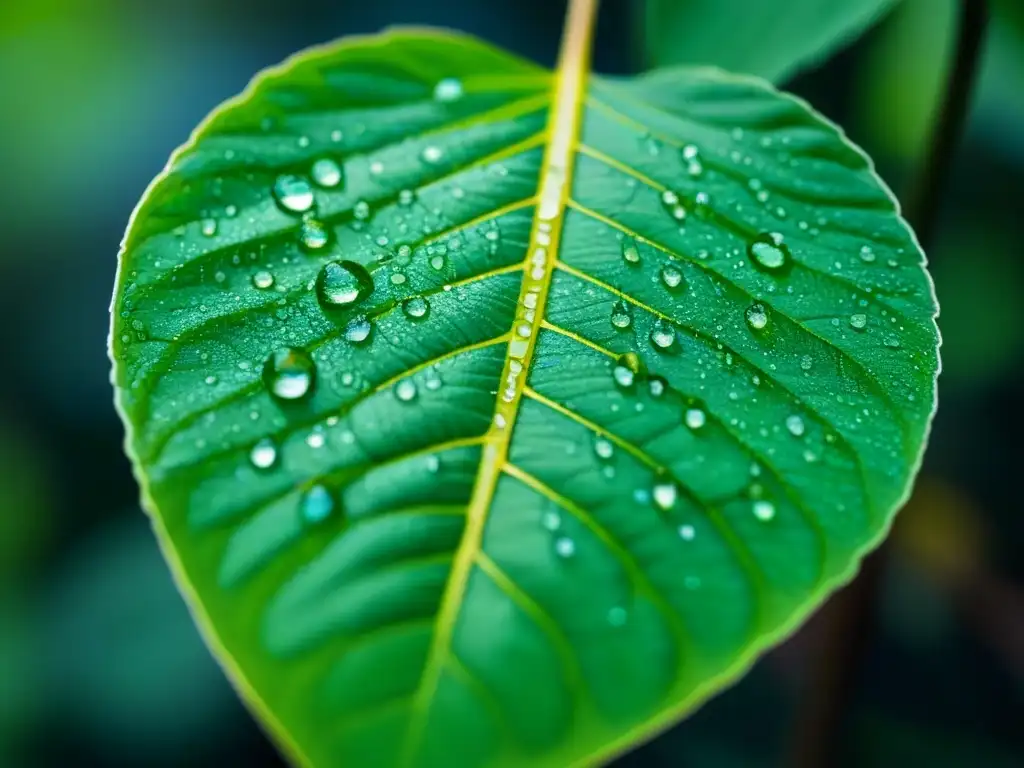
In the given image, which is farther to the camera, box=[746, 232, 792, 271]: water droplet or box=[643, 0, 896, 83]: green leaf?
box=[643, 0, 896, 83]: green leaf

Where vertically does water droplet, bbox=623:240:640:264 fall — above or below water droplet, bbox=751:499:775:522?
above

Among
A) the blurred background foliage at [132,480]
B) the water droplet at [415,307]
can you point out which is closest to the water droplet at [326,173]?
the water droplet at [415,307]

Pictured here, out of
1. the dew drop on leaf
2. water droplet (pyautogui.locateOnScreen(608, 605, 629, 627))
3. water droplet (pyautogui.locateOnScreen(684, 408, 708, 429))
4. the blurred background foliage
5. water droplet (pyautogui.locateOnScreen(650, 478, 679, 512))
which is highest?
water droplet (pyautogui.locateOnScreen(684, 408, 708, 429))

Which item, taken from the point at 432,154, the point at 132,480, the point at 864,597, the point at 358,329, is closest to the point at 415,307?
the point at 358,329

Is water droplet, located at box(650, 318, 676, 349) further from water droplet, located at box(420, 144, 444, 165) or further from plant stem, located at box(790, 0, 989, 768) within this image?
plant stem, located at box(790, 0, 989, 768)

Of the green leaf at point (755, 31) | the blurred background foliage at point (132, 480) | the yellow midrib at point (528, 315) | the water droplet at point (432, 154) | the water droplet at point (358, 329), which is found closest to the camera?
the yellow midrib at point (528, 315)

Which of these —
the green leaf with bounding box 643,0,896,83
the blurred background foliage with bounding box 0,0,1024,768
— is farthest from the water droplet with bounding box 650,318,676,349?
the blurred background foliage with bounding box 0,0,1024,768

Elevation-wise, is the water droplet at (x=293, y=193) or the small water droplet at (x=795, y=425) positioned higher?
the water droplet at (x=293, y=193)

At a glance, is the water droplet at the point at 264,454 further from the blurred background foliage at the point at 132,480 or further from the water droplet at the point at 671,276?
the blurred background foliage at the point at 132,480
